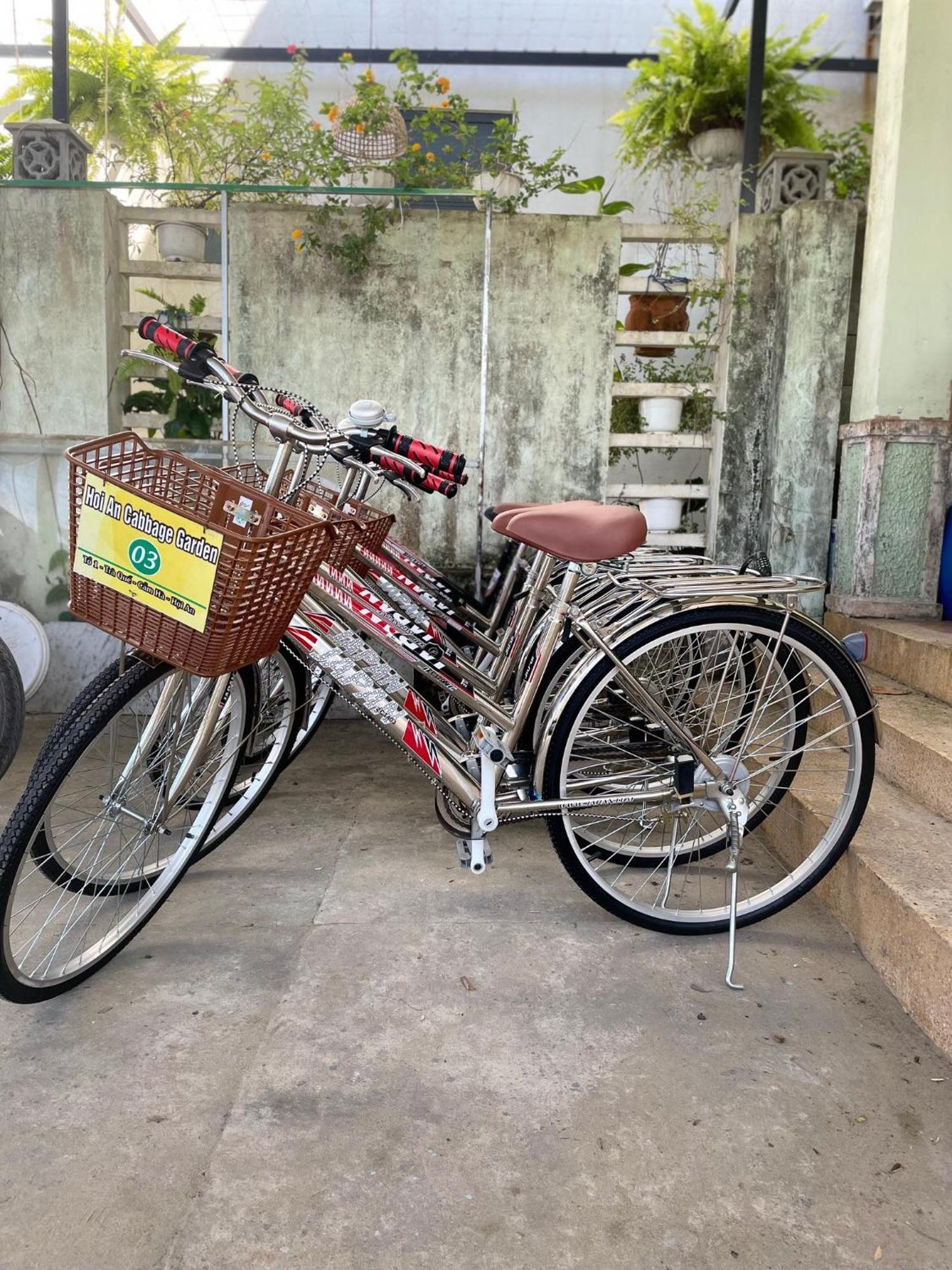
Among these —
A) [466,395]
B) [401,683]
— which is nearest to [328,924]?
[401,683]

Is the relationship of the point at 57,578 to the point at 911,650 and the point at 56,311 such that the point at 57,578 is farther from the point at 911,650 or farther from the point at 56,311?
the point at 911,650

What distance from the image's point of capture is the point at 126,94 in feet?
16.4

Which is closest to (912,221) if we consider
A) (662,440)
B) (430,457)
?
(662,440)

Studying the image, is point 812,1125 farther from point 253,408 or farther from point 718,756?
point 253,408

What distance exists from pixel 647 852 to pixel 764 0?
4143 mm

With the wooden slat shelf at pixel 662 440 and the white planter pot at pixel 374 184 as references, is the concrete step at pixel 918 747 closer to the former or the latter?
the wooden slat shelf at pixel 662 440

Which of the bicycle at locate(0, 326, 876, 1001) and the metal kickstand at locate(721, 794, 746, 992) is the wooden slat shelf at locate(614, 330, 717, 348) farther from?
the metal kickstand at locate(721, 794, 746, 992)

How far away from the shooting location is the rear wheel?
1.89 meters

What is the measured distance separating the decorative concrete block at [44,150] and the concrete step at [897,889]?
4033 mm

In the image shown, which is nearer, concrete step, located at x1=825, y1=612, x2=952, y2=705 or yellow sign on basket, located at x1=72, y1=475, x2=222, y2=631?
yellow sign on basket, located at x1=72, y1=475, x2=222, y2=631

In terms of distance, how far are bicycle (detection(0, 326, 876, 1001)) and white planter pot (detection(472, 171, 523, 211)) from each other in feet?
7.61

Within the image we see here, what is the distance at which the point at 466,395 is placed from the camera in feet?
14.1

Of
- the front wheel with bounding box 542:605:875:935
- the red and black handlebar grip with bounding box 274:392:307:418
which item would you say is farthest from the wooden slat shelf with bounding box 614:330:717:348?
the red and black handlebar grip with bounding box 274:392:307:418

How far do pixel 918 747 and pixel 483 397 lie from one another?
248cm
